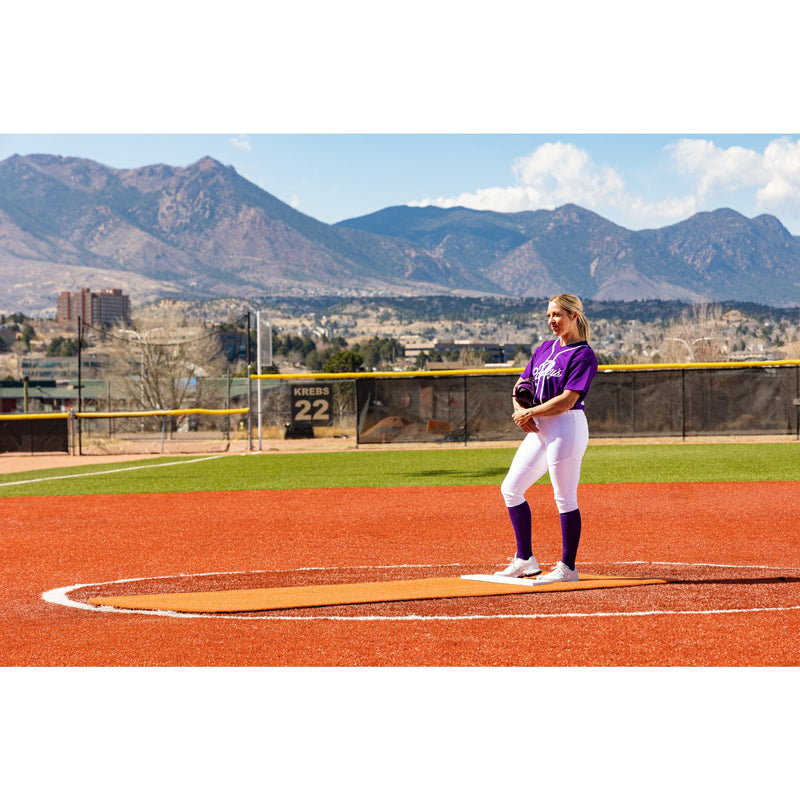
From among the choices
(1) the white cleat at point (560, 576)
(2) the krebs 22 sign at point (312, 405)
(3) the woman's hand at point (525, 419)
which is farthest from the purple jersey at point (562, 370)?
(2) the krebs 22 sign at point (312, 405)

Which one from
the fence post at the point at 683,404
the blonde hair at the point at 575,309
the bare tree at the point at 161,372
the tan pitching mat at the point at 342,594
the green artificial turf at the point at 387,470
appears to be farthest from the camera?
the bare tree at the point at 161,372

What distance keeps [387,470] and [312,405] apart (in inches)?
354

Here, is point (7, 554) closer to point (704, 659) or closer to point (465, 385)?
point (704, 659)

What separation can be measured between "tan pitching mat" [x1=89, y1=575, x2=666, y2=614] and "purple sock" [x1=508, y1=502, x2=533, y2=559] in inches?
8.7

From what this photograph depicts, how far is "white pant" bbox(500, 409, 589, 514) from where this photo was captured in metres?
6.26

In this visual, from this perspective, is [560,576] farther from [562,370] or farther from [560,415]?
[562,370]

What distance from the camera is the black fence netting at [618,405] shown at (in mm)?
24422

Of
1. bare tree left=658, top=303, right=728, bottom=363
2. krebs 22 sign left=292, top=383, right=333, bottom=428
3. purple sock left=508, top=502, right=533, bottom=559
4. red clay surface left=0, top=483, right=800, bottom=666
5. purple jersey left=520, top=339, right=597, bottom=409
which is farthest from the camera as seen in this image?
bare tree left=658, top=303, right=728, bottom=363

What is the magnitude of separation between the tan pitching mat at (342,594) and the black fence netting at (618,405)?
18.2 m

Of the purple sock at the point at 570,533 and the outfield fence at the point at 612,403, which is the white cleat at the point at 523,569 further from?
the outfield fence at the point at 612,403

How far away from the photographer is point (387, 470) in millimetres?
18578

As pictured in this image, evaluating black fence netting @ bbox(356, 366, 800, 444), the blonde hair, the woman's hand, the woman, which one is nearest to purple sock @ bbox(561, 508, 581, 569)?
the woman

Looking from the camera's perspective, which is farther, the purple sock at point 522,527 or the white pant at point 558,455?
the purple sock at point 522,527

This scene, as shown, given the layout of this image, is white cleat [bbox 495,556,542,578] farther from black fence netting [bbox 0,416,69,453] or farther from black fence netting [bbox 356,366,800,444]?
black fence netting [bbox 0,416,69,453]
